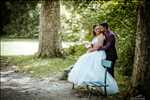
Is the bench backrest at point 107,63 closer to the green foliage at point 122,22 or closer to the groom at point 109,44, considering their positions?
the groom at point 109,44

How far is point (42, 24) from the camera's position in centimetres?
1562

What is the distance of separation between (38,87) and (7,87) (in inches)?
37.5

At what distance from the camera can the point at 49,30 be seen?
50.7 feet

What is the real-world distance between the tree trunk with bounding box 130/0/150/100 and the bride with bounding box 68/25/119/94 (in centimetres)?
77

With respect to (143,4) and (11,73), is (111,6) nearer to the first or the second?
(143,4)

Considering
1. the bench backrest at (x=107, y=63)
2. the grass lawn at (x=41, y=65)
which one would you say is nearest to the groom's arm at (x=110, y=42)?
the bench backrest at (x=107, y=63)

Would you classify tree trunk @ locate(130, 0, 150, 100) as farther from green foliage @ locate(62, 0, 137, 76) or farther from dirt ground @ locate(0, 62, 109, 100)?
green foliage @ locate(62, 0, 137, 76)

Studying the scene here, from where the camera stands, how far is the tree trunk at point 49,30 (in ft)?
50.5

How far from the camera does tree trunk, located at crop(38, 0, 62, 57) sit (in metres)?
15.4

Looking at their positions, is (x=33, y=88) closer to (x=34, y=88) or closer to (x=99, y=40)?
(x=34, y=88)

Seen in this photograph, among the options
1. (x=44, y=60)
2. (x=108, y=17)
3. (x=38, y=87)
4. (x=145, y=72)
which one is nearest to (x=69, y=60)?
(x=44, y=60)

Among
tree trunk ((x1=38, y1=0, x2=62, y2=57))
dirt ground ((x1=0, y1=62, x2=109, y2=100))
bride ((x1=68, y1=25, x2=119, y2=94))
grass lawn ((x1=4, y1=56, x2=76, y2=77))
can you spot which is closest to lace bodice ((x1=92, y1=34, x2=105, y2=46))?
bride ((x1=68, y1=25, x2=119, y2=94))

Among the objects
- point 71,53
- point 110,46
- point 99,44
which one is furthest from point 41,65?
point 110,46

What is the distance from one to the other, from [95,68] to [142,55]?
52.5 inches
